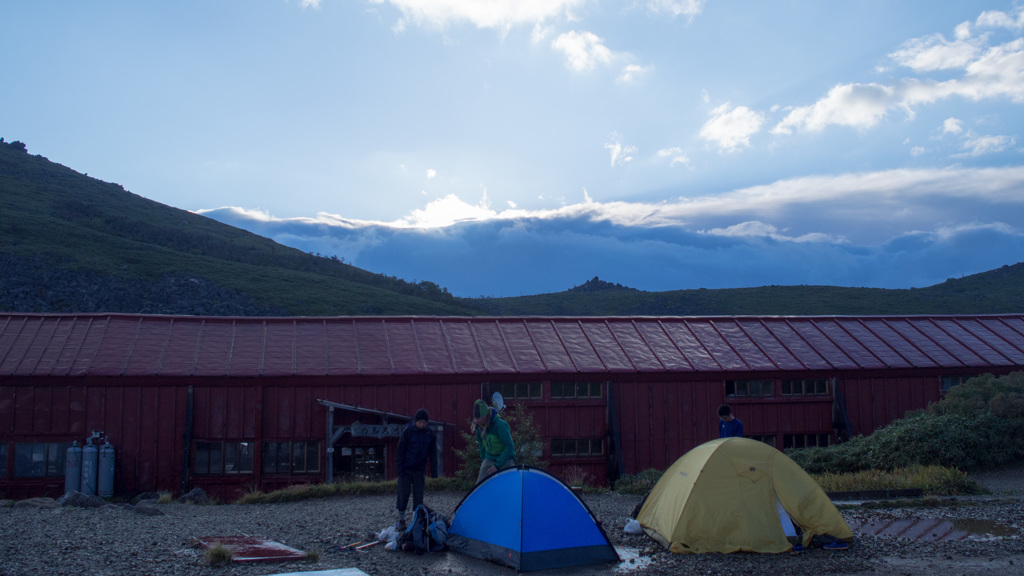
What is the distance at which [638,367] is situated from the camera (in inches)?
749

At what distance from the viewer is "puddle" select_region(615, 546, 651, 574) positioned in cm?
884

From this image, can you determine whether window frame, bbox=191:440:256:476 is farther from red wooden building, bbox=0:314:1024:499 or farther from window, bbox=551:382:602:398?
window, bbox=551:382:602:398

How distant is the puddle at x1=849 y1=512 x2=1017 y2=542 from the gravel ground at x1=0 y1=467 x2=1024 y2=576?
0.78 ft

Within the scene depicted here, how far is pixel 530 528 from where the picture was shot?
8.91 meters

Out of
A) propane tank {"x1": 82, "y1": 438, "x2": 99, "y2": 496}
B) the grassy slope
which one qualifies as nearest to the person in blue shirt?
propane tank {"x1": 82, "y1": 438, "x2": 99, "y2": 496}

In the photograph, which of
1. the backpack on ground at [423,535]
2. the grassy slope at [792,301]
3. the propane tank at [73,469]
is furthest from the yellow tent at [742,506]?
the grassy slope at [792,301]

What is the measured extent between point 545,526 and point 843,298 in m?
69.5

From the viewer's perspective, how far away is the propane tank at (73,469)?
15.6 m

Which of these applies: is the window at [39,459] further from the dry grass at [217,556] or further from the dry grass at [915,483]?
the dry grass at [915,483]

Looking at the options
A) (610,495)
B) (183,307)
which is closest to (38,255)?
(183,307)

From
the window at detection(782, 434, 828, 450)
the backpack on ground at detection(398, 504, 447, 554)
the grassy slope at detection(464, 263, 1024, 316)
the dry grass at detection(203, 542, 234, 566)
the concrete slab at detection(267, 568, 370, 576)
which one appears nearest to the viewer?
the concrete slab at detection(267, 568, 370, 576)

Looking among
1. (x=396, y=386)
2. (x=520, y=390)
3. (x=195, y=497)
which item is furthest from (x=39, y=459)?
(x=520, y=390)

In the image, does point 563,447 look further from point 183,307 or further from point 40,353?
point 183,307

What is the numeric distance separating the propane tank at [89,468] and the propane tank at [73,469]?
0.12 m
